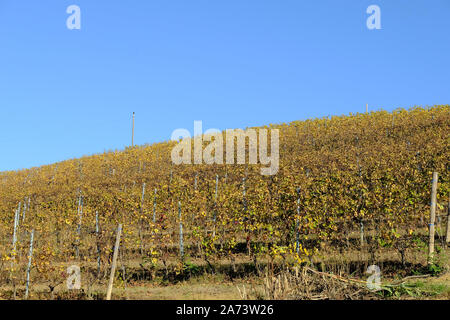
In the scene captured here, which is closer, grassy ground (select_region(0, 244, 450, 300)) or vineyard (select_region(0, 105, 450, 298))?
grassy ground (select_region(0, 244, 450, 300))

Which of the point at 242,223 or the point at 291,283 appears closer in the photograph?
the point at 291,283

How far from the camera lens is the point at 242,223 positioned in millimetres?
13789

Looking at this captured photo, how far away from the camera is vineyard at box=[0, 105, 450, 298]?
43.5ft

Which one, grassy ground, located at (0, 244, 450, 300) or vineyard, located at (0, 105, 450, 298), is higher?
vineyard, located at (0, 105, 450, 298)

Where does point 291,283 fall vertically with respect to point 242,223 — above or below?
below

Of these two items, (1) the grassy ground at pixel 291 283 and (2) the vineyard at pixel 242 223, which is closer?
(1) the grassy ground at pixel 291 283

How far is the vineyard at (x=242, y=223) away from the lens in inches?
522

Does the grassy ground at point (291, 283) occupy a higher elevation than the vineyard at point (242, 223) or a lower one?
lower

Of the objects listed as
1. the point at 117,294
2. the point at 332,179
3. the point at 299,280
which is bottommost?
the point at 117,294

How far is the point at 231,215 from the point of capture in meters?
16.3
